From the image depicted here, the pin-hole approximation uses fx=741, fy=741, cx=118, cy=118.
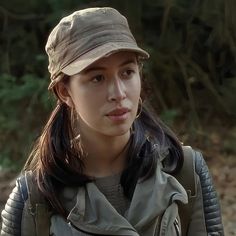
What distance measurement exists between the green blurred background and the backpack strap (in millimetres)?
3546

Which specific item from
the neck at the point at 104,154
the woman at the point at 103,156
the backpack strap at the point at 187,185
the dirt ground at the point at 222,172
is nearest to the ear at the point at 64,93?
the woman at the point at 103,156

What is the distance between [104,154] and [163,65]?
4.22m

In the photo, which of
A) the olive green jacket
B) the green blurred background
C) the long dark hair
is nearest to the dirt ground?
the green blurred background

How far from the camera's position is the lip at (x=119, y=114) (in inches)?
69.6

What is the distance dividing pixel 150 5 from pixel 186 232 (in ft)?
13.2

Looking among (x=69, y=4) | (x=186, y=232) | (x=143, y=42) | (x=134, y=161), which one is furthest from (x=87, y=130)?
(x=143, y=42)

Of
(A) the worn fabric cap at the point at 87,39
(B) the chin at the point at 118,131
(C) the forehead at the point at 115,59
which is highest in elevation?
(A) the worn fabric cap at the point at 87,39

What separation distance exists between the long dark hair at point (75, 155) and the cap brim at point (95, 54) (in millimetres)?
205

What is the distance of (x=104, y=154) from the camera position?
1936 mm

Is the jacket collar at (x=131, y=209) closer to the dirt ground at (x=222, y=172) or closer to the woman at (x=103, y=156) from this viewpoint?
the woman at (x=103, y=156)

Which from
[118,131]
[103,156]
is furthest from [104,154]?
[118,131]

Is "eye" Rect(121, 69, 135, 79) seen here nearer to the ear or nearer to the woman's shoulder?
the ear

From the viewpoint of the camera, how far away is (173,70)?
623cm

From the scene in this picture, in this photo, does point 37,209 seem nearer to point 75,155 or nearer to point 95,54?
point 75,155
